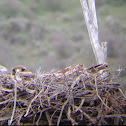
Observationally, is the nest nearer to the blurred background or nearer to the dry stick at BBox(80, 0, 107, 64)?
the dry stick at BBox(80, 0, 107, 64)

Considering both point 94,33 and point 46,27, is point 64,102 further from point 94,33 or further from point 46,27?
point 46,27

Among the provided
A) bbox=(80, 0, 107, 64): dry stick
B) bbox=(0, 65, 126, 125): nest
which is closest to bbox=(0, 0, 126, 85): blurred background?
bbox=(80, 0, 107, 64): dry stick

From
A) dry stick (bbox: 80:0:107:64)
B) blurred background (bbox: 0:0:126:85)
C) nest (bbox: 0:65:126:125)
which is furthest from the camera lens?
blurred background (bbox: 0:0:126:85)

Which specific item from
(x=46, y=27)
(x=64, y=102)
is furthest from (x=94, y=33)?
(x=46, y=27)

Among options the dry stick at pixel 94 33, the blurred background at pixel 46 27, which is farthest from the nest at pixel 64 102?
the blurred background at pixel 46 27

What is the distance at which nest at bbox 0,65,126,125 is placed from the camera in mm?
1086

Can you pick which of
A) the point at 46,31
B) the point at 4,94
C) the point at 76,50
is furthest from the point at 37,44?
the point at 4,94

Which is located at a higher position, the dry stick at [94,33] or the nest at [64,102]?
the dry stick at [94,33]

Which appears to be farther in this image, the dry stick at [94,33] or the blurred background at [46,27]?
the blurred background at [46,27]

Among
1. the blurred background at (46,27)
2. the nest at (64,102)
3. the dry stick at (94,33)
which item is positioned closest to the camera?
the nest at (64,102)

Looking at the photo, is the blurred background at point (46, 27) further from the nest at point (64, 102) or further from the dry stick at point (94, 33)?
the nest at point (64, 102)

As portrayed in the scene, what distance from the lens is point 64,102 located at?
114 centimetres

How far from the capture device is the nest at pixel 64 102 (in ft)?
3.56

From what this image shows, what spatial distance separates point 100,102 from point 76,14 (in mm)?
10381
